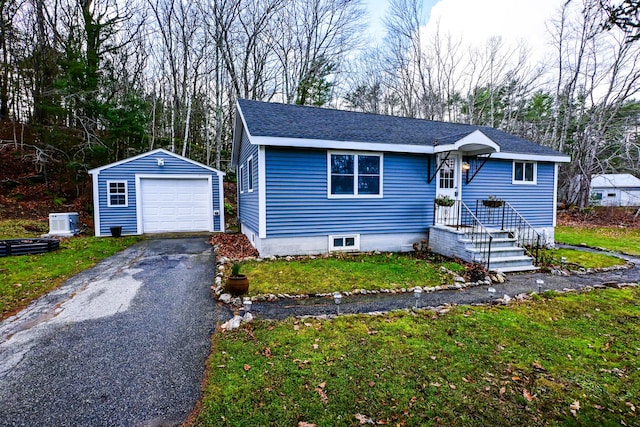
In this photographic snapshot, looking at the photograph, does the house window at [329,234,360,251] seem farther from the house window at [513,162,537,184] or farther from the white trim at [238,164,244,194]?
the house window at [513,162,537,184]

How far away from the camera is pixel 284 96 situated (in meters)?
20.8

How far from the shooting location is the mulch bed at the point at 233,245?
8391mm

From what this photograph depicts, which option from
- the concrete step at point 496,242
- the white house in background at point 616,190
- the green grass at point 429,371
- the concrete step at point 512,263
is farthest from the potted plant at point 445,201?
the white house in background at point 616,190

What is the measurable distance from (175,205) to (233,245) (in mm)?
3885

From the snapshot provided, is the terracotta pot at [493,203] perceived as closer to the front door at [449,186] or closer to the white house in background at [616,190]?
the front door at [449,186]

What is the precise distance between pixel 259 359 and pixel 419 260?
19.0 feet

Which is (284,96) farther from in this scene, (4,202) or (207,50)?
(4,202)

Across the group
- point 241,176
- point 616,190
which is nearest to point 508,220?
point 241,176

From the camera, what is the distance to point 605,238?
12258mm

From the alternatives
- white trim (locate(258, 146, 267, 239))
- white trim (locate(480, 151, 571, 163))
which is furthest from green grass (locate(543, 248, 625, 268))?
white trim (locate(258, 146, 267, 239))

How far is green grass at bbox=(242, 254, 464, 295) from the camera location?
18.8 ft

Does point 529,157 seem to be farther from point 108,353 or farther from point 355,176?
point 108,353

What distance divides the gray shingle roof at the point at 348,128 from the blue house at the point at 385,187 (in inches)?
1.6

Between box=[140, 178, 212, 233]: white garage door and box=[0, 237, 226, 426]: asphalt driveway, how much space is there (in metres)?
5.92
